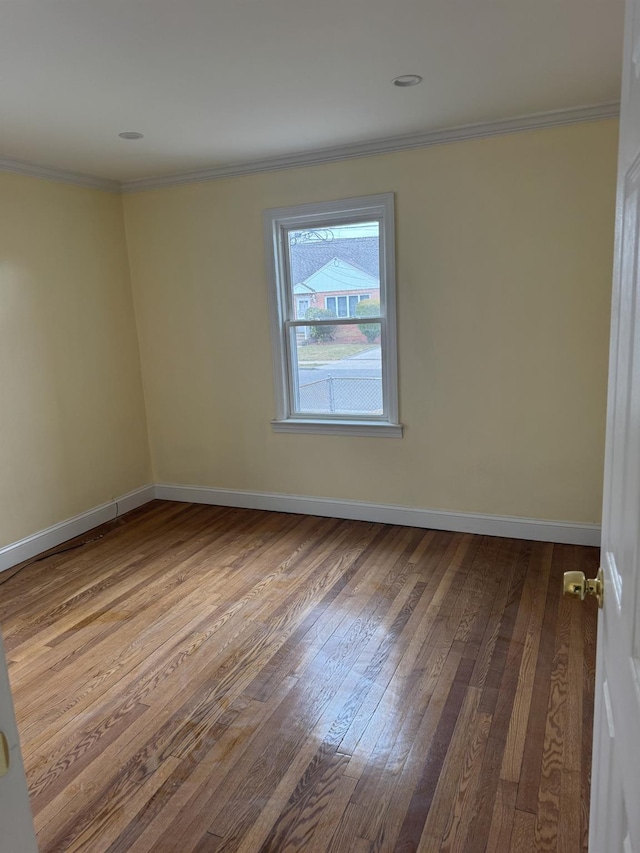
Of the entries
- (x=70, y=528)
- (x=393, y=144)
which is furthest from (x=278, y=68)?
(x=70, y=528)

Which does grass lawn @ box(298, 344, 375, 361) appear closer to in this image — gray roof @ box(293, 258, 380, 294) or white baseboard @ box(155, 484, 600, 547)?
gray roof @ box(293, 258, 380, 294)

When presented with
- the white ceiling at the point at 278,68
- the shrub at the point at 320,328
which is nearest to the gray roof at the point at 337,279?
the shrub at the point at 320,328

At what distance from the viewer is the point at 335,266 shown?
12.9 ft

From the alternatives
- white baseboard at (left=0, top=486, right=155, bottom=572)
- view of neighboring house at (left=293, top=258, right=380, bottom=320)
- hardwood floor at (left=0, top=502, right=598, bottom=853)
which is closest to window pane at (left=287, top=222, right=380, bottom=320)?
view of neighboring house at (left=293, top=258, right=380, bottom=320)

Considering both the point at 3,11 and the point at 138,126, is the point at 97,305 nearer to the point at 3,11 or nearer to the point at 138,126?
the point at 138,126

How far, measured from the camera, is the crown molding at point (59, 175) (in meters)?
3.52

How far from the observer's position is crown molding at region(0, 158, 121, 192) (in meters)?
3.52

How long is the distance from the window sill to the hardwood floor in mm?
739

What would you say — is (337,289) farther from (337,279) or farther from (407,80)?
(407,80)

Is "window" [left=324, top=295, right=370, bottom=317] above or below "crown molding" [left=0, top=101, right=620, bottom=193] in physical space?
below

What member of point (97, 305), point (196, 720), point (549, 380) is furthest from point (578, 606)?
point (97, 305)

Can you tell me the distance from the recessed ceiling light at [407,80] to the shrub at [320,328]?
161 centimetres

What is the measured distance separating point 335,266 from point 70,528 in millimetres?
2641

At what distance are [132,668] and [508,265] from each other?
9.75 ft
